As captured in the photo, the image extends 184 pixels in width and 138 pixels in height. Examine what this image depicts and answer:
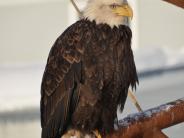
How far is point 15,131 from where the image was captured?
20.1 ft

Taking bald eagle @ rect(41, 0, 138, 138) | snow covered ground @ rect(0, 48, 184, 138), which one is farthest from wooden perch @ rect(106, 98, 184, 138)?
snow covered ground @ rect(0, 48, 184, 138)

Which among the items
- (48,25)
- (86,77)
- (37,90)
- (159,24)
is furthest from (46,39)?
(86,77)

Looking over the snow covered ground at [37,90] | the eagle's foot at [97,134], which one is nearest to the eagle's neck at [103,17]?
the eagle's foot at [97,134]

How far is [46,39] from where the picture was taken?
316 inches

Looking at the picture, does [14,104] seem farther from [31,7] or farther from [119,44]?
[119,44]

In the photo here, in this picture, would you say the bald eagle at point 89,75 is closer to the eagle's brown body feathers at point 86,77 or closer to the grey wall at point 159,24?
the eagle's brown body feathers at point 86,77

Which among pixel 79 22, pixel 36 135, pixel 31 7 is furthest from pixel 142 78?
pixel 79 22

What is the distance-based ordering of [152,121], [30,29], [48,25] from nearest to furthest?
[152,121]
[48,25]
[30,29]

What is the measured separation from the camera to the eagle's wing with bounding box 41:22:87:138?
124 inches

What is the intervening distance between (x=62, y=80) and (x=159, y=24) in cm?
471

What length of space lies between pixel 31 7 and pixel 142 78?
2.37 metres

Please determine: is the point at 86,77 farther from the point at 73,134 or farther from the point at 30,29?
the point at 30,29

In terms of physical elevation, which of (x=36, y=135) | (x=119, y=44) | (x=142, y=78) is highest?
(x=119, y=44)

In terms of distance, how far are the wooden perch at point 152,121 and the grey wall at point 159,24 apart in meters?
4.86
